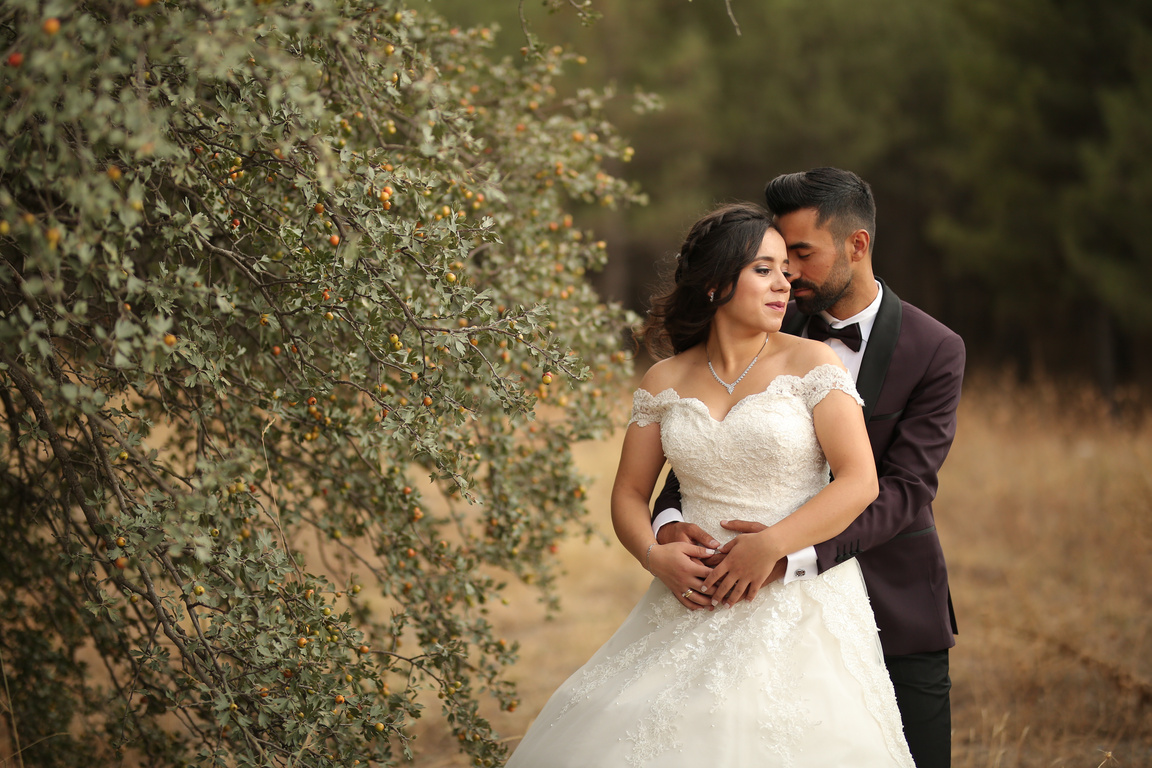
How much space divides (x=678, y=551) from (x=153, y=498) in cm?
135

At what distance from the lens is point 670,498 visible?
282 centimetres

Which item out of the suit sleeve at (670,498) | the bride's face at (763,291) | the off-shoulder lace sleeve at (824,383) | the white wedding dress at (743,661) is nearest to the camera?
the white wedding dress at (743,661)

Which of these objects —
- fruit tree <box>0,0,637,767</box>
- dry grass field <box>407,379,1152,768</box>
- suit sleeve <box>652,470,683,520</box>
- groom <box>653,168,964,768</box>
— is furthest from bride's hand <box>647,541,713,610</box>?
dry grass field <box>407,379,1152,768</box>

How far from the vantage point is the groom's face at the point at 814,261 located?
2781 millimetres

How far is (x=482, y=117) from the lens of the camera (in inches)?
148

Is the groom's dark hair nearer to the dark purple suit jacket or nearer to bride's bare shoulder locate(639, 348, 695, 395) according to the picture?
the dark purple suit jacket

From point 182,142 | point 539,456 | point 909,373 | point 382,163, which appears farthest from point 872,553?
point 182,142

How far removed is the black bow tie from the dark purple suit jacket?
2.8 inches

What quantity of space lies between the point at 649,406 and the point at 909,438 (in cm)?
78

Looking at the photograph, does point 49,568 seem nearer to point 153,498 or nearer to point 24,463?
point 24,463

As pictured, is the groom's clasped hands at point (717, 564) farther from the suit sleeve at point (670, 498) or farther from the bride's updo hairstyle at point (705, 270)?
the bride's updo hairstyle at point (705, 270)

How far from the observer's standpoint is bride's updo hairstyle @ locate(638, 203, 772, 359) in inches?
103

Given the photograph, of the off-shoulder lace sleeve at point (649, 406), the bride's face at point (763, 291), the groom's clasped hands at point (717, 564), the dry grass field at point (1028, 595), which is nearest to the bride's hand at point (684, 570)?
the groom's clasped hands at point (717, 564)

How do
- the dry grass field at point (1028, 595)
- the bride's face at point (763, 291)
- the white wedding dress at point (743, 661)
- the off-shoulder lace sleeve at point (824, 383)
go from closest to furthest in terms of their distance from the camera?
1. the white wedding dress at point (743, 661)
2. the off-shoulder lace sleeve at point (824, 383)
3. the bride's face at point (763, 291)
4. the dry grass field at point (1028, 595)
